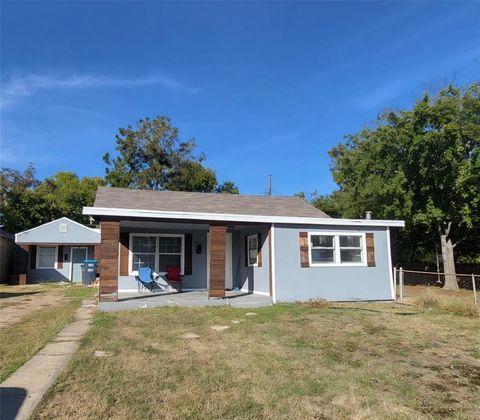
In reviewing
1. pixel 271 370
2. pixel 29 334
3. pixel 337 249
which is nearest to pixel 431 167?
pixel 337 249

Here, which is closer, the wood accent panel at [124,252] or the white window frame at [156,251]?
the wood accent panel at [124,252]

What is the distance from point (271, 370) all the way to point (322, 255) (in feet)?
26.8

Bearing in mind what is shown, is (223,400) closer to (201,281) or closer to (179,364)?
(179,364)

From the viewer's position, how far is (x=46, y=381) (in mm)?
4867

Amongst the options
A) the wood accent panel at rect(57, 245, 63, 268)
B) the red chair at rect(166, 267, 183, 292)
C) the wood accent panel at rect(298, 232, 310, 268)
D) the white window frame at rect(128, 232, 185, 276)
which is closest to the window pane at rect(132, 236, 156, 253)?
the white window frame at rect(128, 232, 185, 276)

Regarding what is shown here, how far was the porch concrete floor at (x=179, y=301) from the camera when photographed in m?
11.1

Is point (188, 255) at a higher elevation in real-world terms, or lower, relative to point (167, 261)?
higher

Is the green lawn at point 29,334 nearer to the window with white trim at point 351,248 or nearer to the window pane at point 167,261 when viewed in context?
the window pane at point 167,261

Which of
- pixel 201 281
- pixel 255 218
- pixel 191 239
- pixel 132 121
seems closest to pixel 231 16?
pixel 255 218

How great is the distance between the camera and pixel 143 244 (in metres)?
14.8

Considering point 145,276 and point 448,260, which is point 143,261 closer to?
point 145,276

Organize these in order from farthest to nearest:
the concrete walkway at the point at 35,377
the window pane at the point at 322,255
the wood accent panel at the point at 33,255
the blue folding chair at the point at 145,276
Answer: the wood accent panel at the point at 33,255, the blue folding chair at the point at 145,276, the window pane at the point at 322,255, the concrete walkway at the point at 35,377

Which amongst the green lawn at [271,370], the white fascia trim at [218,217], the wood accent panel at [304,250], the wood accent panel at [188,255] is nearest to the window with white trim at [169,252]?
the wood accent panel at [188,255]

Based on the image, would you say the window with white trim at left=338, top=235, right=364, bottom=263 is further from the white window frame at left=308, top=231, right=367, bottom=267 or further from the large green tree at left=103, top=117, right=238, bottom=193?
the large green tree at left=103, top=117, right=238, bottom=193
